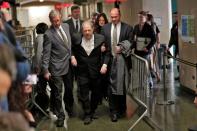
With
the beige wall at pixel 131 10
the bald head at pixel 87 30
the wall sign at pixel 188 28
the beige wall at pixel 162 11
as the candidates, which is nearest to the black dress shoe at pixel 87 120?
the bald head at pixel 87 30

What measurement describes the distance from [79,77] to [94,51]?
1.65ft

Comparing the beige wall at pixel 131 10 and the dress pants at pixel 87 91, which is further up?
the beige wall at pixel 131 10

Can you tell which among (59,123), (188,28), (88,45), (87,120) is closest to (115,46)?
(88,45)

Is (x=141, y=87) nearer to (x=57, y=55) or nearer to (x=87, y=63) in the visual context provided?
(x=87, y=63)

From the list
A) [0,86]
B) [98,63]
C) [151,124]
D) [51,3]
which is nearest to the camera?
[0,86]

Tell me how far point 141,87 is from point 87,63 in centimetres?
116

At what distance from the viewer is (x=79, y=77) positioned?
7133 mm

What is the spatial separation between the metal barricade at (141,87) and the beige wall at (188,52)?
2.32 m

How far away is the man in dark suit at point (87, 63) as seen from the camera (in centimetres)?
699

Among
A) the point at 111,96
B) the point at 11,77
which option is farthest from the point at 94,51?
the point at 11,77

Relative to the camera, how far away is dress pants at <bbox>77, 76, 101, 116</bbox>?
7.12 m

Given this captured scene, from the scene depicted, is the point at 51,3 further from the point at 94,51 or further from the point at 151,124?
the point at 151,124

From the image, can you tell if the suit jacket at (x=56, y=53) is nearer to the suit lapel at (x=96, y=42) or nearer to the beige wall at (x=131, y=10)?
the suit lapel at (x=96, y=42)

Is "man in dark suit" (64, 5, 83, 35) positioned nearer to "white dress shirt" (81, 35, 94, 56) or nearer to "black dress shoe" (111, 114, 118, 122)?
"white dress shirt" (81, 35, 94, 56)
